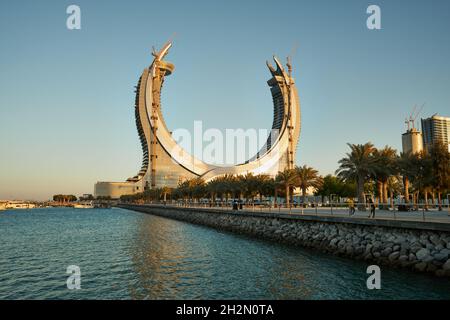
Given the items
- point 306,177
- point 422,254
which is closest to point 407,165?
point 306,177

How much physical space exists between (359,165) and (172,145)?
456 ft

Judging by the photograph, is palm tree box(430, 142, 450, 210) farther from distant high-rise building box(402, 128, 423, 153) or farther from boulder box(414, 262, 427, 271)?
distant high-rise building box(402, 128, 423, 153)

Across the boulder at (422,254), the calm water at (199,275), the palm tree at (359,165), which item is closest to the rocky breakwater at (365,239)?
the boulder at (422,254)

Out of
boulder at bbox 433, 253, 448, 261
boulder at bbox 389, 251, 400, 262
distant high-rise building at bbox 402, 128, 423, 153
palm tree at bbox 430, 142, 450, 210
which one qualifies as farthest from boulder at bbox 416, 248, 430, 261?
distant high-rise building at bbox 402, 128, 423, 153

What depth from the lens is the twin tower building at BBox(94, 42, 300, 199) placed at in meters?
165

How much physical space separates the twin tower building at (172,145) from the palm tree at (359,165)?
123m

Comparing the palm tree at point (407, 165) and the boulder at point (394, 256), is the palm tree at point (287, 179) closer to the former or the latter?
the palm tree at point (407, 165)

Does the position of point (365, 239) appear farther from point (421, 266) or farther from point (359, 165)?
point (359, 165)

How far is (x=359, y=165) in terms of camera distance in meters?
33.7

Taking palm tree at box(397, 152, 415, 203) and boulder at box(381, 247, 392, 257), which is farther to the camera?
palm tree at box(397, 152, 415, 203)

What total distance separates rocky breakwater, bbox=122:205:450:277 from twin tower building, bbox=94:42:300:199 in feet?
Answer: 431

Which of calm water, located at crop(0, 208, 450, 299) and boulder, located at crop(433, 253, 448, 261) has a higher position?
boulder, located at crop(433, 253, 448, 261)

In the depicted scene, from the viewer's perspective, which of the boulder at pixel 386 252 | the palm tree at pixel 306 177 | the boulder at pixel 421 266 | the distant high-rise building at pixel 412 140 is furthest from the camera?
the distant high-rise building at pixel 412 140

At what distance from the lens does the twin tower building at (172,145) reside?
165m
